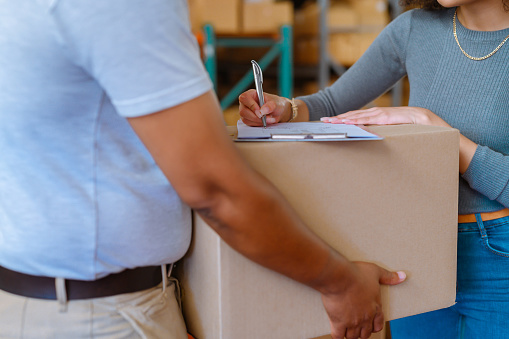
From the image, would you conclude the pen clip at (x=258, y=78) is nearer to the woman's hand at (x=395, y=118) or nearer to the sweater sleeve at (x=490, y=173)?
the woman's hand at (x=395, y=118)

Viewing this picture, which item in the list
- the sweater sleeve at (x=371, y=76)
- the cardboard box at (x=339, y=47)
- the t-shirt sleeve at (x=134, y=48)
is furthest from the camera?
the cardboard box at (x=339, y=47)

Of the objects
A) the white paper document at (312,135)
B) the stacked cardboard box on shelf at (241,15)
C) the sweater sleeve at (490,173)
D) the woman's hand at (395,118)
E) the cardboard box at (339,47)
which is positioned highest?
the white paper document at (312,135)

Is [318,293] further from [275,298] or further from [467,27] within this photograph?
[467,27]

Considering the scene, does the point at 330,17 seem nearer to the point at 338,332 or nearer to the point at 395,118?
the point at 395,118

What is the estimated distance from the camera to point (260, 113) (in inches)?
35.7

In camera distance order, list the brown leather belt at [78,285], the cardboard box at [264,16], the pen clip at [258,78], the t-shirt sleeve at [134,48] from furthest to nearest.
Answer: the cardboard box at [264,16] → the pen clip at [258,78] → the brown leather belt at [78,285] → the t-shirt sleeve at [134,48]

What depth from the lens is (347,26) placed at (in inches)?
149

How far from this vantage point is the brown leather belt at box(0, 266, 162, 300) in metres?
0.62

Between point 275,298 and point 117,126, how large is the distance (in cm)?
31

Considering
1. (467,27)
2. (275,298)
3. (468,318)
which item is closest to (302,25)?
(467,27)

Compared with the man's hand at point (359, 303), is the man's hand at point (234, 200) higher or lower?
higher

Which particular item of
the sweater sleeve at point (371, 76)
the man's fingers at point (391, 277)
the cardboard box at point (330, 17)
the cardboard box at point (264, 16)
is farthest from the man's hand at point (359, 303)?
the cardboard box at point (330, 17)

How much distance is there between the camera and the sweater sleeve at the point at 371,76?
115 centimetres

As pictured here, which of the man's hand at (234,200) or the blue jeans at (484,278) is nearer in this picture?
the man's hand at (234,200)
